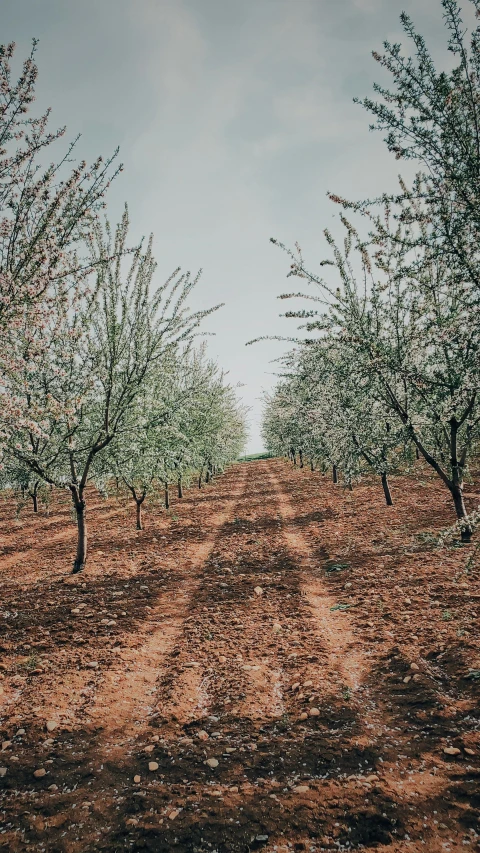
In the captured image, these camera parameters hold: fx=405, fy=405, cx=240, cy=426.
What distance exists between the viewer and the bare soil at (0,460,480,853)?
145 inches

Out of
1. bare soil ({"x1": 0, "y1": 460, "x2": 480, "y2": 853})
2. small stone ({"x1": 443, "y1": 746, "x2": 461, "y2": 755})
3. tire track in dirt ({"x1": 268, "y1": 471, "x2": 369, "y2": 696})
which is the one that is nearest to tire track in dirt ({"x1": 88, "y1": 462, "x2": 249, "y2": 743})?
bare soil ({"x1": 0, "y1": 460, "x2": 480, "y2": 853})

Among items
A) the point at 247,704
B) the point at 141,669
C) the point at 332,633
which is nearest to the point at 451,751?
the point at 247,704

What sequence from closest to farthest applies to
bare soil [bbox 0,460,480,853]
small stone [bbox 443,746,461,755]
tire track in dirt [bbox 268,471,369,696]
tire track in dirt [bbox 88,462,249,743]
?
bare soil [bbox 0,460,480,853], small stone [bbox 443,746,461,755], tire track in dirt [bbox 88,462,249,743], tire track in dirt [bbox 268,471,369,696]

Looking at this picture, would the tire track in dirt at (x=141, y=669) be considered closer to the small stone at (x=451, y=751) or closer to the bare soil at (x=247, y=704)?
the bare soil at (x=247, y=704)

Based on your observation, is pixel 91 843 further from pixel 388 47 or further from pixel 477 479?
pixel 477 479

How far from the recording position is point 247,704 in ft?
18.2

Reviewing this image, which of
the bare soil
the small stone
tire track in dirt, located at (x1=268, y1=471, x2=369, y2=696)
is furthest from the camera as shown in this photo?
tire track in dirt, located at (x1=268, y1=471, x2=369, y2=696)

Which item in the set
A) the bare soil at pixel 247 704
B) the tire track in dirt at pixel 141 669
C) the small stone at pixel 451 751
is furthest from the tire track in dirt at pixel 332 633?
the tire track in dirt at pixel 141 669

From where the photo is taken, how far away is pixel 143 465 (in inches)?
526

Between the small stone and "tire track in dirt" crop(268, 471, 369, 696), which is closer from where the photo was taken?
the small stone

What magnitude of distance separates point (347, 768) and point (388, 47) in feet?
26.1

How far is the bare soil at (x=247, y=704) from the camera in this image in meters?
3.67

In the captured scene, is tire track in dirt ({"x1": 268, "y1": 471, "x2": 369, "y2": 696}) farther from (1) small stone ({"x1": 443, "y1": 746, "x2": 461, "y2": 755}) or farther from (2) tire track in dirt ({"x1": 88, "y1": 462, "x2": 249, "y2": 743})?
(2) tire track in dirt ({"x1": 88, "y1": 462, "x2": 249, "y2": 743})

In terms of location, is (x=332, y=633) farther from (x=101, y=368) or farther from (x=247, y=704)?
(x=101, y=368)
